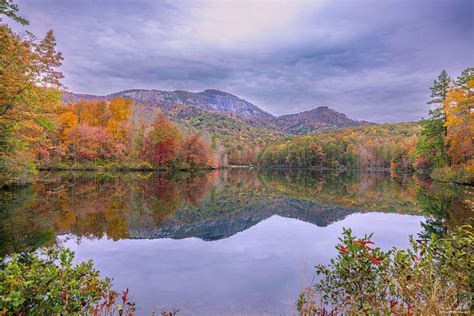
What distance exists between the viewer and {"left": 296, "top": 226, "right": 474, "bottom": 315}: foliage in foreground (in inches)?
176

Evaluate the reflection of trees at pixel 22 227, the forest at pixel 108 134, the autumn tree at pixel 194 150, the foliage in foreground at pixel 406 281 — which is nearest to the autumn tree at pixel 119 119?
the forest at pixel 108 134

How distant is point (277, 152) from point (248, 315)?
14451cm

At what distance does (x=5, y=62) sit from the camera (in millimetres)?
14695

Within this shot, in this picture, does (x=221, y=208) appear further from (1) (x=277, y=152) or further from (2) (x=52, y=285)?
(1) (x=277, y=152)

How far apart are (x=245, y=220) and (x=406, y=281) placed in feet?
42.4

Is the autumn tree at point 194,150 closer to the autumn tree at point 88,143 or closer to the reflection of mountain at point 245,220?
the autumn tree at point 88,143

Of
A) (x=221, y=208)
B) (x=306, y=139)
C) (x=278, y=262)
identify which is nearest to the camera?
(x=278, y=262)

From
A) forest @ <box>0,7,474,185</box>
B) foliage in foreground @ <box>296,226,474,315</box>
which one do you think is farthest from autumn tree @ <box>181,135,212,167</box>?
foliage in foreground @ <box>296,226,474,315</box>

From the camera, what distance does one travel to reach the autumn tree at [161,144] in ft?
208

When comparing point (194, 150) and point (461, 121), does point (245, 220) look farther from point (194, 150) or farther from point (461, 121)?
point (194, 150)

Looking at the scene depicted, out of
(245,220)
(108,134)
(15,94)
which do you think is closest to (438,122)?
(245,220)

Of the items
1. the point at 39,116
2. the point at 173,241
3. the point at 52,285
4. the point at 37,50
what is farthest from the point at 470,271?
the point at 37,50

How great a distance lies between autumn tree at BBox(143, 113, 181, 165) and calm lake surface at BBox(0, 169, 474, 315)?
41.3 m

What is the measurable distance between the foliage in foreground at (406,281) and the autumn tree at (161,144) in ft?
197
